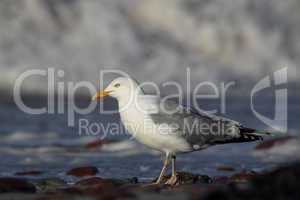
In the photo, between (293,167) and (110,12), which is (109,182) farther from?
(110,12)

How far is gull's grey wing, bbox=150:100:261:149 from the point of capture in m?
6.68

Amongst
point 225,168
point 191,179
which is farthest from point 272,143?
point 191,179

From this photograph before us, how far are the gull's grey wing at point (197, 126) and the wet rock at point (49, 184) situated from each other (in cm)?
94

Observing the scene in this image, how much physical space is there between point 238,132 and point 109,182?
140 centimetres

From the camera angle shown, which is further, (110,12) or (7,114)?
(110,12)

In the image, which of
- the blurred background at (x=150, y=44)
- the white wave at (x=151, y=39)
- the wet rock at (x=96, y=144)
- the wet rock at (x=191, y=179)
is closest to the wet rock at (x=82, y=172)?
the wet rock at (x=191, y=179)

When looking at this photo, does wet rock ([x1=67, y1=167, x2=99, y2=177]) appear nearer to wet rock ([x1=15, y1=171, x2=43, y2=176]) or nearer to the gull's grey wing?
wet rock ([x1=15, y1=171, x2=43, y2=176])

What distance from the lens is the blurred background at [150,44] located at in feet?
40.5

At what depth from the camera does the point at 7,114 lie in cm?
1115

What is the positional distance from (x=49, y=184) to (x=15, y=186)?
0.64 metres

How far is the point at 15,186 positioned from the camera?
223 inches

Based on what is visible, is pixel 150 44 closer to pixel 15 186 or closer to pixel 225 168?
pixel 225 168

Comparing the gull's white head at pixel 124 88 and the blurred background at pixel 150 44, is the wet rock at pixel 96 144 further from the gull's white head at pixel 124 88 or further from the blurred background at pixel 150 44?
the gull's white head at pixel 124 88

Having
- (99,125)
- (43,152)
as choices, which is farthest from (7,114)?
(43,152)
